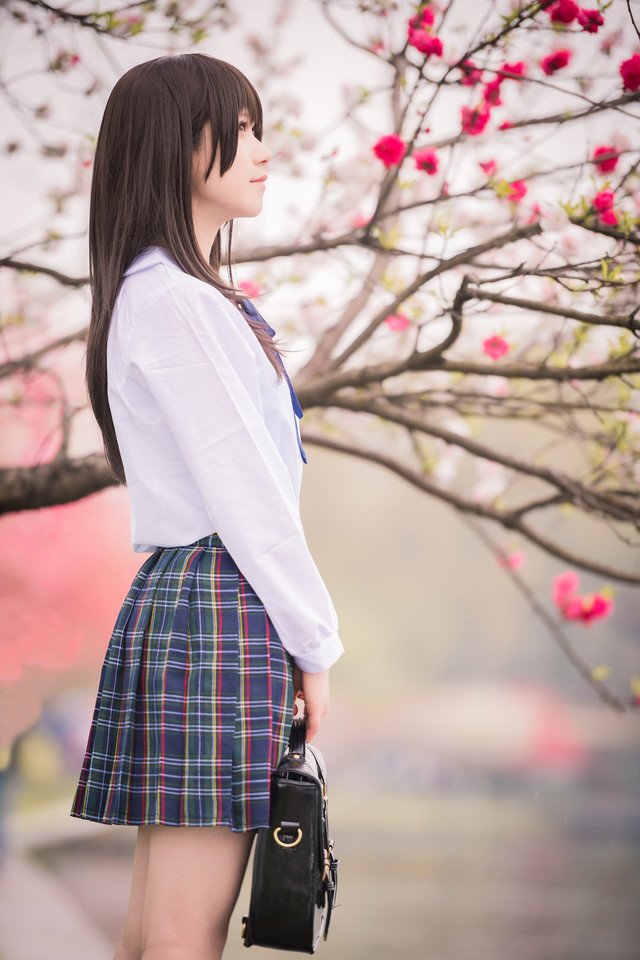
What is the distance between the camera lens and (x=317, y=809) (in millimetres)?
905

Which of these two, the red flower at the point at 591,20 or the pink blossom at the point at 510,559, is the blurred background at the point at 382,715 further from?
the red flower at the point at 591,20

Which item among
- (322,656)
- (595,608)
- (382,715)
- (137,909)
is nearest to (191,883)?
(137,909)

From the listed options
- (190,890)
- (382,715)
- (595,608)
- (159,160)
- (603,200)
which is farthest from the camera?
(382,715)

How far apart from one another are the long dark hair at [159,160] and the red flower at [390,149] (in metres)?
0.67

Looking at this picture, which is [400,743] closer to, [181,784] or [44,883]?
[44,883]

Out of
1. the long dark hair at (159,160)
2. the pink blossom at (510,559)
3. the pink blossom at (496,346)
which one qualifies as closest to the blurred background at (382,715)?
the pink blossom at (510,559)

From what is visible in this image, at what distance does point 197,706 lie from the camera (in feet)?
3.04

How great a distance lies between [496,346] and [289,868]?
1.14 meters

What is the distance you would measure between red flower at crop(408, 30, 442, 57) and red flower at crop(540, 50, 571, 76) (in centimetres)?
25

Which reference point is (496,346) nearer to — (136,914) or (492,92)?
(492,92)

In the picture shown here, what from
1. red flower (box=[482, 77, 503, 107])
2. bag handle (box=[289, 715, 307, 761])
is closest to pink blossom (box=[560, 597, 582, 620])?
red flower (box=[482, 77, 503, 107])

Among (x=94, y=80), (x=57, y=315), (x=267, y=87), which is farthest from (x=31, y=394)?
(x=267, y=87)

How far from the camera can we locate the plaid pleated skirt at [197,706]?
35.9 inches

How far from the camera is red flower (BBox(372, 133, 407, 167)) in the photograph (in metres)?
1.69
